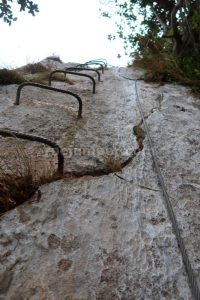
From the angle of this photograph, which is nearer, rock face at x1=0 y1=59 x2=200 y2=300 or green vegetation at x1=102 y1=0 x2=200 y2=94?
rock face at x1=0 y1=59 x2=200 y2=300

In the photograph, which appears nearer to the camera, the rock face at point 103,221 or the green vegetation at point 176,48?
the rock face at point 103,221

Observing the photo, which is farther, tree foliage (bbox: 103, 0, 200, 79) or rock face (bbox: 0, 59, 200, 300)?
tree foliage (bbox: 103, 0, 200, 79)

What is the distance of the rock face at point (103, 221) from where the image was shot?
1938mm

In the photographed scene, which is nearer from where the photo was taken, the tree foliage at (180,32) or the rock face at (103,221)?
the rock face at (103,221)

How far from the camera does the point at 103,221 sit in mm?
2447

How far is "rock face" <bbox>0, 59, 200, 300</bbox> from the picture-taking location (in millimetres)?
1938

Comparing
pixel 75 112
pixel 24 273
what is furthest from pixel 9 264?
pixel 75 112

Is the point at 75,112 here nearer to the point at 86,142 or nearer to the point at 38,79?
the point at 86,142

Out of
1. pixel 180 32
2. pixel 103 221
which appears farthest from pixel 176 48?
pixel 103 221

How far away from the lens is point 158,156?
352 cm

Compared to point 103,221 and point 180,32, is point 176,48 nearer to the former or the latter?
Answer: point 180,32

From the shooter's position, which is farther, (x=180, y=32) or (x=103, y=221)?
(x=180, y=32)

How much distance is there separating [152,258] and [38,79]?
17.1ft

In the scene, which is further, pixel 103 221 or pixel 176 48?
pixel 176 48
